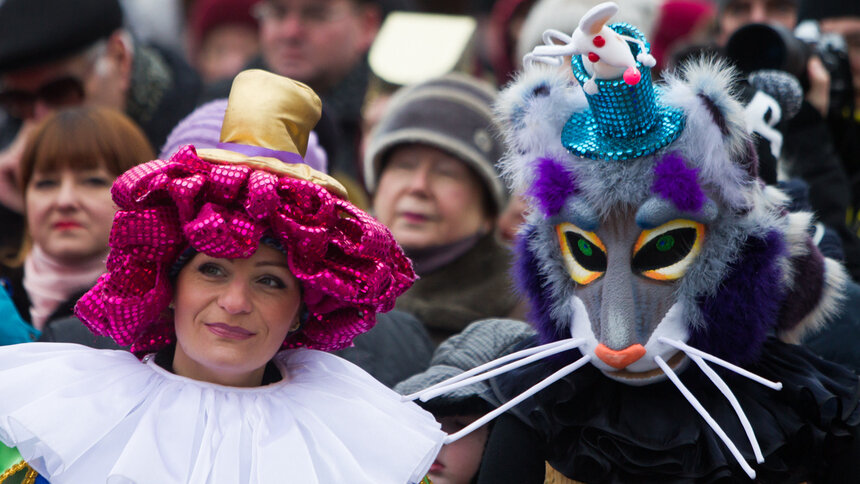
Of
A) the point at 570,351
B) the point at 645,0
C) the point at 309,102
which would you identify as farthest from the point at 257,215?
the point at 645,0

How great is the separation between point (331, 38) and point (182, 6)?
2.61m

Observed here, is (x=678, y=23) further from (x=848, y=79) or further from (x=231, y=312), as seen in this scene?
(x=231, y=312)

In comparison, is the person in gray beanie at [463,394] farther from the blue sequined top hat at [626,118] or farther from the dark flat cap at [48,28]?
the dark flat cap at [48,28]

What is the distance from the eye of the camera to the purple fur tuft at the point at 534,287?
3137 mm

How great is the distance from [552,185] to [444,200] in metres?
1.54

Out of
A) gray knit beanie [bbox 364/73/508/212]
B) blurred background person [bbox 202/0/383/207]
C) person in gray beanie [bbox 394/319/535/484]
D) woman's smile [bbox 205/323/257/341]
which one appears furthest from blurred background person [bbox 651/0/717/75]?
woman's smile [bbox 205/323/257/341]

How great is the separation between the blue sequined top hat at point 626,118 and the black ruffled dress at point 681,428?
0.53m

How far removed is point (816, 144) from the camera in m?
4.14

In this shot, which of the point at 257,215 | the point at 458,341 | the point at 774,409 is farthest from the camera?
the point at 458,341

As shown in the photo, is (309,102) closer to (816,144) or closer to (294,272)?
(294,272)

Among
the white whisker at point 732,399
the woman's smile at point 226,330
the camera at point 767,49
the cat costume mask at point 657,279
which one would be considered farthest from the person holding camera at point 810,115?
the woman's smile at point 226,330

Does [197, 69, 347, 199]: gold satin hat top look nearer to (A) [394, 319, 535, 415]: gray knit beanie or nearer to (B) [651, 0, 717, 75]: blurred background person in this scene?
(A) [394, 319, 535, 415]: gray knit beanie

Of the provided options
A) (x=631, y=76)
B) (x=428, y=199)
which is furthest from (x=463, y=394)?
(x=428, y=199)

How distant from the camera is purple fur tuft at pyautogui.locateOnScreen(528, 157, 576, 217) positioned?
3.01 metres
